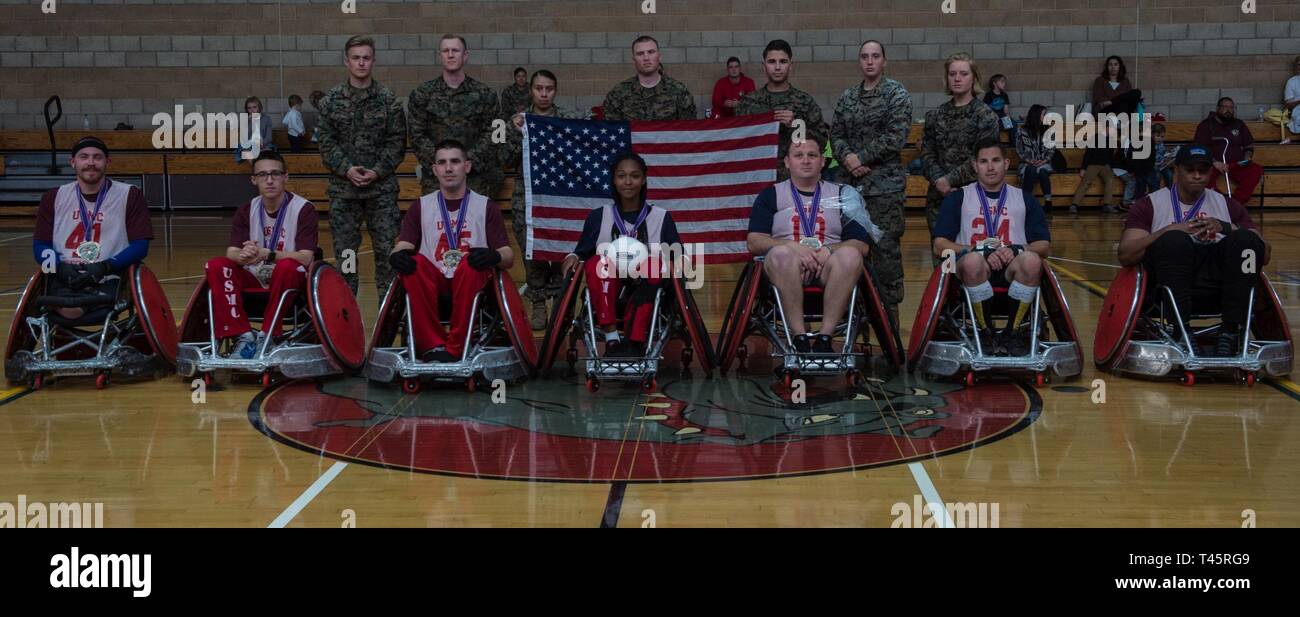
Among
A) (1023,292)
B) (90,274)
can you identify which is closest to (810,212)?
(1023,292)

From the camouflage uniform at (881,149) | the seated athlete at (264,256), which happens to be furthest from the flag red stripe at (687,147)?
the seated athlete at (264,256)

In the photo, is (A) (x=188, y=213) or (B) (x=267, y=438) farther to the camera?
(A) (x=188, y=213)

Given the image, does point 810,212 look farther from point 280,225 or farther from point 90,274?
point 90,274

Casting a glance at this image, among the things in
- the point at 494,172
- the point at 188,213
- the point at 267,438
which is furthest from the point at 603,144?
the point at 188,213

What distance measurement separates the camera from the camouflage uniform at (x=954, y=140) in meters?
7.96

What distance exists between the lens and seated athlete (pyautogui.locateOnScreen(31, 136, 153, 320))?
699 cm

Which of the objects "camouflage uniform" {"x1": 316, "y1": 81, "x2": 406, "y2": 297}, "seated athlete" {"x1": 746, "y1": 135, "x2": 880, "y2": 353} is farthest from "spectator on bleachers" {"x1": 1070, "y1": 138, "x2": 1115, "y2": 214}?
"camouflage uniform" {"x1": 316, "y1": 81, "x2": 406, "y2": 297}

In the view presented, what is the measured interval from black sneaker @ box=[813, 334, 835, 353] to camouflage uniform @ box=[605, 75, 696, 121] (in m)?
2.65

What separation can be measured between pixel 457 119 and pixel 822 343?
3285 mm

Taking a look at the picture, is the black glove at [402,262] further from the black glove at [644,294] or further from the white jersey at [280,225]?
the black glove at [644,294]

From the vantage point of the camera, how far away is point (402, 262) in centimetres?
666

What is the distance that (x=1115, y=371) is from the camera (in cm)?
709

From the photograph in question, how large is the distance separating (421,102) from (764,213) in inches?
111
